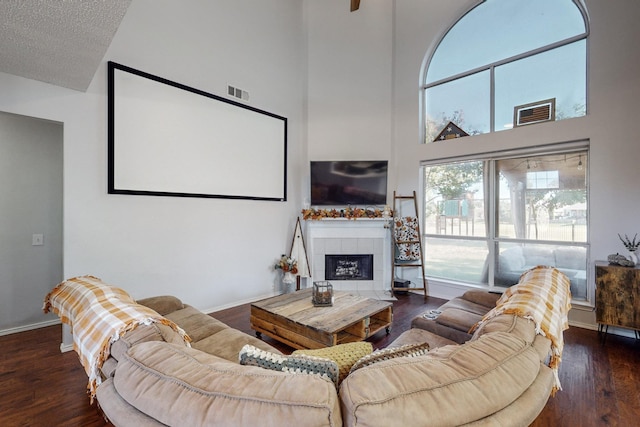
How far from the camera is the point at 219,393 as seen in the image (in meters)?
0.78

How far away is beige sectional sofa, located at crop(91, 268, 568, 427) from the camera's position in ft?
2.40

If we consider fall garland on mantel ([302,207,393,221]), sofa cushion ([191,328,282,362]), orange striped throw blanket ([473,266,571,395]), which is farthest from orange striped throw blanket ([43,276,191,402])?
fall garland on mantel ([302,207,393,221])

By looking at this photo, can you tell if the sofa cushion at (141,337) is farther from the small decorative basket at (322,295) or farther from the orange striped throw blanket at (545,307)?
the small decorative basket at (322,295)

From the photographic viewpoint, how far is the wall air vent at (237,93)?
4.10 metres

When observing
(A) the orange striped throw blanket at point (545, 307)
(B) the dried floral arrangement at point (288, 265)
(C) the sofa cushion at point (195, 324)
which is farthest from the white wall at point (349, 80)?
(C) the sofa cushion at point (195, 324)

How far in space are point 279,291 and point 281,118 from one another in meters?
2.88

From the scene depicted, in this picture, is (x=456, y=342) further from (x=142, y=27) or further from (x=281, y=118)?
(x=142, y=27)

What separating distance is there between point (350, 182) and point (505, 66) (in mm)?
2798

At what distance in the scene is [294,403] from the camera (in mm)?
737

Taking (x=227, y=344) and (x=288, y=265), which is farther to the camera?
(x=288, y=265)

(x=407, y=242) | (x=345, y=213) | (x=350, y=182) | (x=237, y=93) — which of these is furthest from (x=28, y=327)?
(x=407, y=242)

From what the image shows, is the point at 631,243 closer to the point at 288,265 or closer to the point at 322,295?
the point at 322,295

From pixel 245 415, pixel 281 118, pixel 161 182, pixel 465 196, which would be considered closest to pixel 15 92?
pixel 161 182

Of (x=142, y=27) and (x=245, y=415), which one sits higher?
(x=142, y=27)
